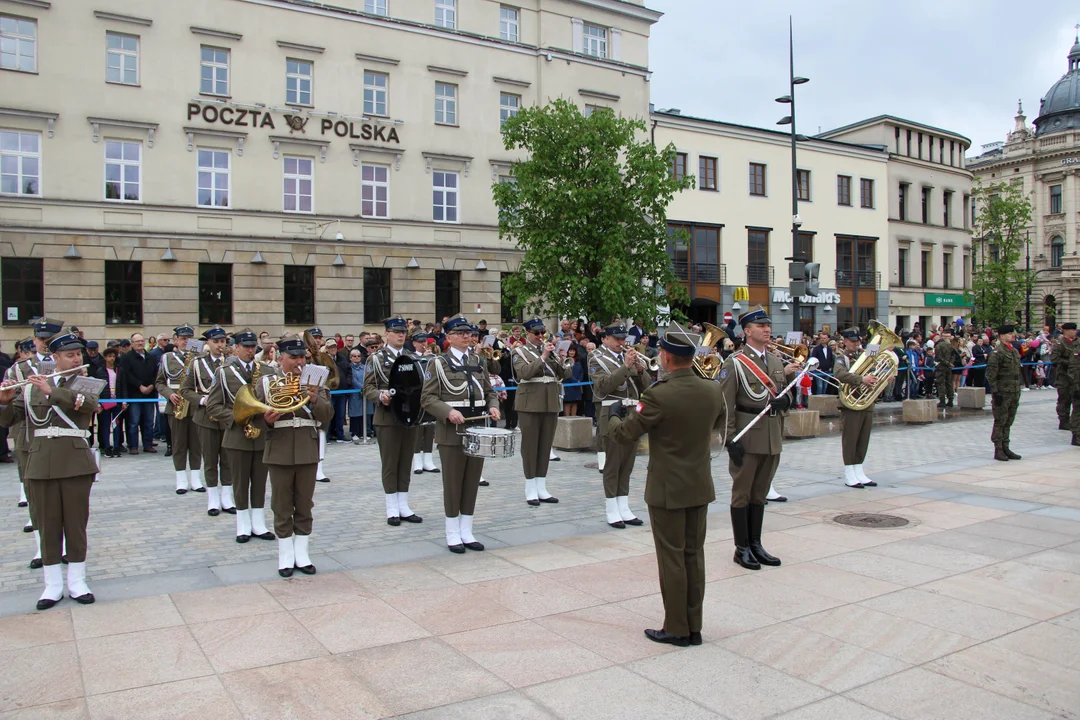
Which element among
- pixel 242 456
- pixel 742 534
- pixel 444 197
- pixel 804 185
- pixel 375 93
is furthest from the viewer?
pixel 804 185


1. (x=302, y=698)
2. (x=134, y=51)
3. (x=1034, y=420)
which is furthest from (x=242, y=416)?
(x=134, y=51)

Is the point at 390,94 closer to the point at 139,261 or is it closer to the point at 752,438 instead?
the point at 139,261

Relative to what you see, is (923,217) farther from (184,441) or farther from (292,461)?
(292,461)

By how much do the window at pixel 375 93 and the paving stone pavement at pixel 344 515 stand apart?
1862 cm

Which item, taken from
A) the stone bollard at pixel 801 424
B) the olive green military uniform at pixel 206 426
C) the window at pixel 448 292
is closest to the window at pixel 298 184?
the window at pixel 448 292

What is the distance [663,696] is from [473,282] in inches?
1125

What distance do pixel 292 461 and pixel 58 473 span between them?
5.78ft

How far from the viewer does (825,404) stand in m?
20.3

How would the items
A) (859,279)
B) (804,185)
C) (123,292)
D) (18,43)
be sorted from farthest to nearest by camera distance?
(859,279)
(804,185)
(123,292)
(18,43)

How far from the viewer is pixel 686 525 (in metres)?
5.66

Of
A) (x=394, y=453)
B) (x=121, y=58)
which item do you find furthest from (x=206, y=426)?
(x=121, y=58)

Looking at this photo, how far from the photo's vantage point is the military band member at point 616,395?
9.20m

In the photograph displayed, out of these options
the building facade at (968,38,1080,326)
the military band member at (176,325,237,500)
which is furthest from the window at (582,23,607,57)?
the building facade at (968,38,1080,326)

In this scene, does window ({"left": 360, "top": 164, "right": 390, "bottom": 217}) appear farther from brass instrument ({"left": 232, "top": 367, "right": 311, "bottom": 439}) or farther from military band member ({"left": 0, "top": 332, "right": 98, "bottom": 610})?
military band member ({"left": 0, "top": 332, "right": 98, "bottom": 610})
